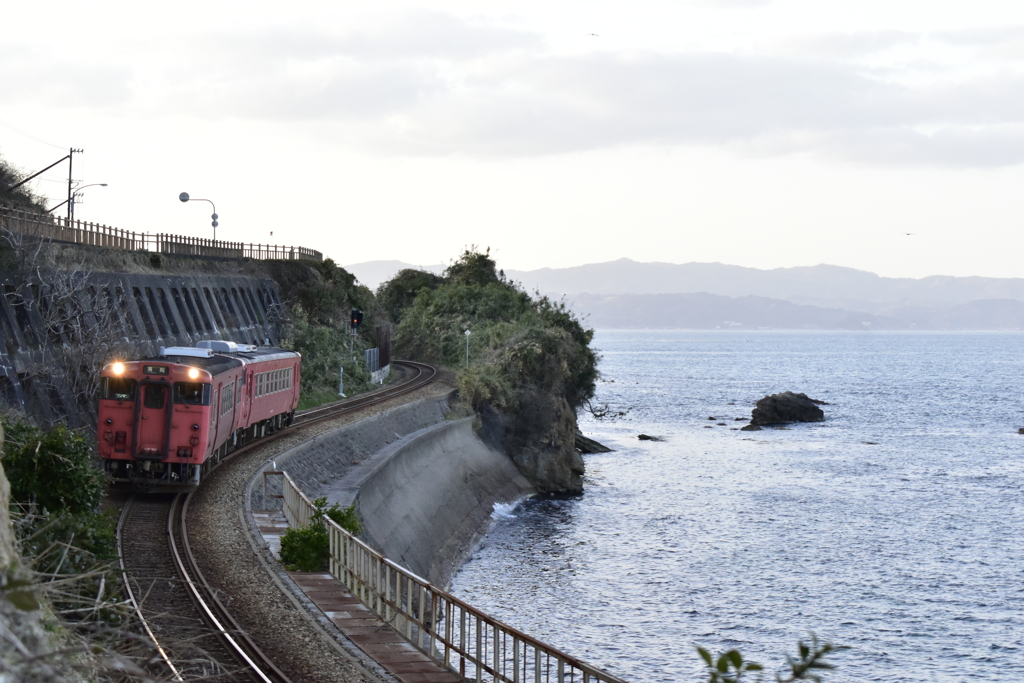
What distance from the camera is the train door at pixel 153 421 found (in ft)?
80.3

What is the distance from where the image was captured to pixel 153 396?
24.6 m

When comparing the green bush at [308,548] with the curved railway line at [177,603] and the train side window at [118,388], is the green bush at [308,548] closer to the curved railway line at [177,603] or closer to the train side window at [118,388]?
the curved railway line at [177,603]

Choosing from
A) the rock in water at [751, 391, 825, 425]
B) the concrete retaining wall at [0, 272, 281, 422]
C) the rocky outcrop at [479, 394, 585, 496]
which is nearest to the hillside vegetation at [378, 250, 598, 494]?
the rocky outcrop at [479, 394, 585, 496]

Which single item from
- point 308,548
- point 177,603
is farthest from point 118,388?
point 177,603

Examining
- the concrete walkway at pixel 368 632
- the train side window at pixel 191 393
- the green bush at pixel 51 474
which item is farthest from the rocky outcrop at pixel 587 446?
the green bush at pixel 51 474

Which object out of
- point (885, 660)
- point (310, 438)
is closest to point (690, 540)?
point (885, 660)

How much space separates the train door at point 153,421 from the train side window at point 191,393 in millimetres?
214

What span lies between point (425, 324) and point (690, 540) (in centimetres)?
4244

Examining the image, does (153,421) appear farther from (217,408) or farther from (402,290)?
(402,290)

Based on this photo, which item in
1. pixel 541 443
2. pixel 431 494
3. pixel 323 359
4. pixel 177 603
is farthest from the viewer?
pixel 323 359

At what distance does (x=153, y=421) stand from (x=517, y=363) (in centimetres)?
3414

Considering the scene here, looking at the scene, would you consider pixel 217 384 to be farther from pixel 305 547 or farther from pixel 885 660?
pixel 885 660

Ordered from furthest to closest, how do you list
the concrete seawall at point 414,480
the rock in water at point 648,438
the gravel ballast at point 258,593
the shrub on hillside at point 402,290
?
the shrub on hillside at point 402,290
the rock in water at point 648,438
the concrete seawall at point 414,480
the gravel ballast at point 258,593

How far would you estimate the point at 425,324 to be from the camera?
7975cm
